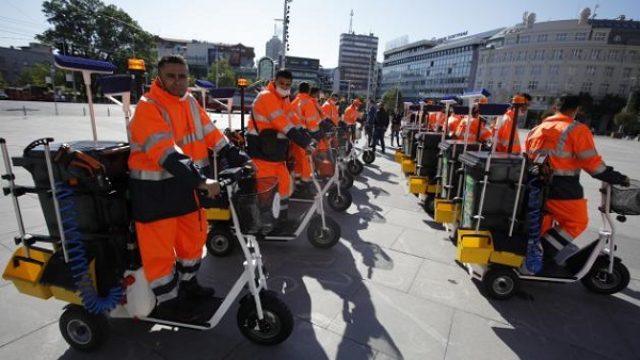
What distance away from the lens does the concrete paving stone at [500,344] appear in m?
2.61

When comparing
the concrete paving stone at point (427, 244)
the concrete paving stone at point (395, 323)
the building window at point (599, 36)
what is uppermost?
the building window at point (599, 36)

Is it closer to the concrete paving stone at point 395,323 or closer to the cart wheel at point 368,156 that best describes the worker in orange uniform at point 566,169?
the concrete paving stone at point 395,323

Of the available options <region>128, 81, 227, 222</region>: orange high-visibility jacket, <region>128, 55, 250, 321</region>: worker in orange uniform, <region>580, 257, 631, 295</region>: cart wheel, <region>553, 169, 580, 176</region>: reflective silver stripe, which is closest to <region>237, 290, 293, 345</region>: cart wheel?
<region>128, 55, 250, 321</region>: worker in orange uniform

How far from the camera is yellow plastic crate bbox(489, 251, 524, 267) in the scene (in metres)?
3.28

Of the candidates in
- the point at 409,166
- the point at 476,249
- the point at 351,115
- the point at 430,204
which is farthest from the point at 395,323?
the point at 351,115

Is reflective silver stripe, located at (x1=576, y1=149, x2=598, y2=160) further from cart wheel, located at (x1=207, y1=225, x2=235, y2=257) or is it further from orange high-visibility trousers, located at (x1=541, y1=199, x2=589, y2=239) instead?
cart wheel, located at (x1=207, y1=225, x2=235, y2=257)

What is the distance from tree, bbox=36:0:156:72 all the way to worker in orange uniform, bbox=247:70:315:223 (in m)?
55.3

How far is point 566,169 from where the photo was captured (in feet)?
10.9

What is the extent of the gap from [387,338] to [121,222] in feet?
7.28

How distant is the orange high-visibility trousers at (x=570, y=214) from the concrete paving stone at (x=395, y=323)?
1503 millimetres

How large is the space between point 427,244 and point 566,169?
193 cm

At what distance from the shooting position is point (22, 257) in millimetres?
2453

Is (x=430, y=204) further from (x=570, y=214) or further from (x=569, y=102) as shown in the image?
(x=569, y=102)

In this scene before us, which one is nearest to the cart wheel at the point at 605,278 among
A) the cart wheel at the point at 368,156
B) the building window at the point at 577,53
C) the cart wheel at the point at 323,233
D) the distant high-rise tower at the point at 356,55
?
the cart wheel at the point at 323,233
